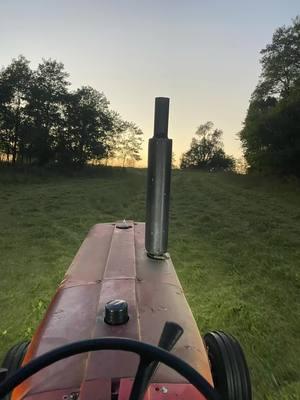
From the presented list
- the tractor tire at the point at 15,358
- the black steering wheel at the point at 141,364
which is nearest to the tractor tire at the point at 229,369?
the tractor tire at the point at 15,358

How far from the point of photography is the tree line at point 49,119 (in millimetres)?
27297

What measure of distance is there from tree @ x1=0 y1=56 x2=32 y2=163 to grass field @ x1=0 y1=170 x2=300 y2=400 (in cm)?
1559

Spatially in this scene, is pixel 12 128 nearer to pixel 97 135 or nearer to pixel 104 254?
pixel 97 135

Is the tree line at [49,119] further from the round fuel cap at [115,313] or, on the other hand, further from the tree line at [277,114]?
the round fuel cap at [115,313]

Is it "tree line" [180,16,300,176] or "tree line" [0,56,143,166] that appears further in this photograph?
"tree line" [0,56,143,166]

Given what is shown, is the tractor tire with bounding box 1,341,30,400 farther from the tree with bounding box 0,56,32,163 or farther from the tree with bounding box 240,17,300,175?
the tree with bounding box 0,56,32,163

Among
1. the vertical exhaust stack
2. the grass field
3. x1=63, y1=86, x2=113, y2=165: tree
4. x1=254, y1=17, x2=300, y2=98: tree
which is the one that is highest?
x1=254, y1=17, x2=300, y2=98: tree

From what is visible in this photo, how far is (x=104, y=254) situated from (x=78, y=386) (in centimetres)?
172

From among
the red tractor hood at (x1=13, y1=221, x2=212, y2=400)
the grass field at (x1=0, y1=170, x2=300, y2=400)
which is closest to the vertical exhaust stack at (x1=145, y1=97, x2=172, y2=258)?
the red tractor hood at (x1=13, y1=221, x2=212, y2=400)

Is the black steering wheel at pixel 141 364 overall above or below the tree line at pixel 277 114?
below

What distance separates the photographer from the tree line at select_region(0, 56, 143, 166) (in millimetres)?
27297

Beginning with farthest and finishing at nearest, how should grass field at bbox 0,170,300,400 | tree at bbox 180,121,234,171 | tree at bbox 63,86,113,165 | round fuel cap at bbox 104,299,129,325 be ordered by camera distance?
tree at bbox 180,121,234,171
tree at bbox 63,86,113,165
grass field at bbox 0,170,300,400
round fuel cap at bbox 104,299,129,325

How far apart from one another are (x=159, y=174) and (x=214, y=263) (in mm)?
3630

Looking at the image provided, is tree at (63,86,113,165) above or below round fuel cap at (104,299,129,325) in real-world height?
above
